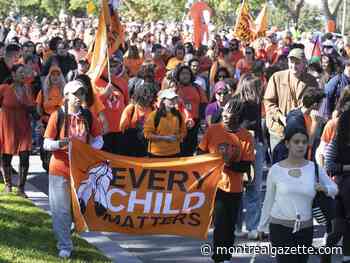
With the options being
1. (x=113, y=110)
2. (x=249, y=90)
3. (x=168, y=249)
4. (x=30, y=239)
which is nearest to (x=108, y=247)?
(x=168, y=249)

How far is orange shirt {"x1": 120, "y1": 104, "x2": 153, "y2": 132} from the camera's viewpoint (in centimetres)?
1037

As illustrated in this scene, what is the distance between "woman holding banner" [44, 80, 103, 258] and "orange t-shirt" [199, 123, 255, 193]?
3.93ft

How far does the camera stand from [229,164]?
7938 mm

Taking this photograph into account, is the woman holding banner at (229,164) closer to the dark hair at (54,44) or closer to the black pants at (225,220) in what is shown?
the black pants at (225,220)

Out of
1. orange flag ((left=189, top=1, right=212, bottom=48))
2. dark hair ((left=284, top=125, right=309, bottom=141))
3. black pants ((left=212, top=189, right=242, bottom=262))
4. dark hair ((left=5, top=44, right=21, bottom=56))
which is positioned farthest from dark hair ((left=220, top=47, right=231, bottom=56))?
dark hair ((left=284, top=125, right=309, bottom=141))

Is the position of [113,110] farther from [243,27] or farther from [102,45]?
[243,27]

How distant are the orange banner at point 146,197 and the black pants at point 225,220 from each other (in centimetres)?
20

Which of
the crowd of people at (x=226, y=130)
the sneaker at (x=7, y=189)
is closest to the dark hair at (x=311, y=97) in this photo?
the crowd of people at (x=226, y=130)

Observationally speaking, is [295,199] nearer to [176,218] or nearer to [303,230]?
[303,230]

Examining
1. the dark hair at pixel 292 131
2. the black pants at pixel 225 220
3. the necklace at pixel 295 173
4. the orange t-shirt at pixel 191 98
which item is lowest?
the black pants at pixel 225 220

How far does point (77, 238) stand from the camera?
350 inches

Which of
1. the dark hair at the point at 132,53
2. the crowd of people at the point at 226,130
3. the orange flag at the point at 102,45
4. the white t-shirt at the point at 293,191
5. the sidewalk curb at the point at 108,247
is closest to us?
the white t-shirt at the point at 293,191

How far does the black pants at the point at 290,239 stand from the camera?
634 cm

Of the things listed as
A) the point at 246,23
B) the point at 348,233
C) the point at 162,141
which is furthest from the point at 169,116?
the point at 246,23
